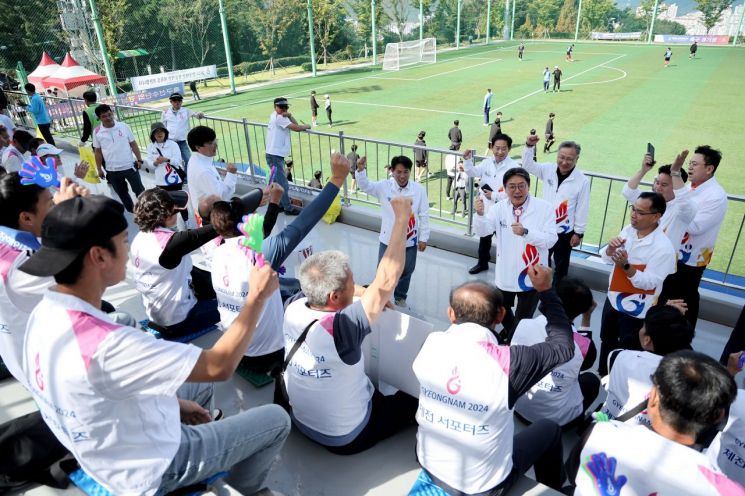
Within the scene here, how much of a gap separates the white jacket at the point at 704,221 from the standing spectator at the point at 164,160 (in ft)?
23.8

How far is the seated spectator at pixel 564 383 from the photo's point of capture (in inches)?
129

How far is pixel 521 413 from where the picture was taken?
3.62m

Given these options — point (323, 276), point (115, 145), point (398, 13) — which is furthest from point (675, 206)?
point (398, 13)

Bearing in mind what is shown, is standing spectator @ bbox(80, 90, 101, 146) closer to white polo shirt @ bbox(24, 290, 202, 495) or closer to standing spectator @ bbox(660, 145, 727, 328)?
white polo shirt @ bbox(24, 290, 202, 495)

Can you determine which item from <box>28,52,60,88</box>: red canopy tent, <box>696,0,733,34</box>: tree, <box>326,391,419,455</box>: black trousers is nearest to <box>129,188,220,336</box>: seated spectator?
<box>326,391,419,455</box>: black trousers

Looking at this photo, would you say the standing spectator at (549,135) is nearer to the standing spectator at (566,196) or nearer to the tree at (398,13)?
the standing spectator at (566,196)

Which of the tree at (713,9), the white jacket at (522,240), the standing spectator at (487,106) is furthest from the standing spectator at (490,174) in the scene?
the tree at (713,9)

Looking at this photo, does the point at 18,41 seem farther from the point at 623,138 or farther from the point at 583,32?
the point at 583,32

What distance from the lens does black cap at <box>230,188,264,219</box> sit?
3.74m

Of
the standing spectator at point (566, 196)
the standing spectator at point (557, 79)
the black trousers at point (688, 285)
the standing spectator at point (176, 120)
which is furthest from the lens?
the standing spectator at point (557, 79)

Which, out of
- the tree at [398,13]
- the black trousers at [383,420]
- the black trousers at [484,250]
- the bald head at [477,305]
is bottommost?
the black trousers at [484,250]

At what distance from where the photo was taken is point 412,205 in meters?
5.66

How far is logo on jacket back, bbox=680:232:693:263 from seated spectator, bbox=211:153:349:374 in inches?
146

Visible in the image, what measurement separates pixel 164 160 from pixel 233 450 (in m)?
6.64
